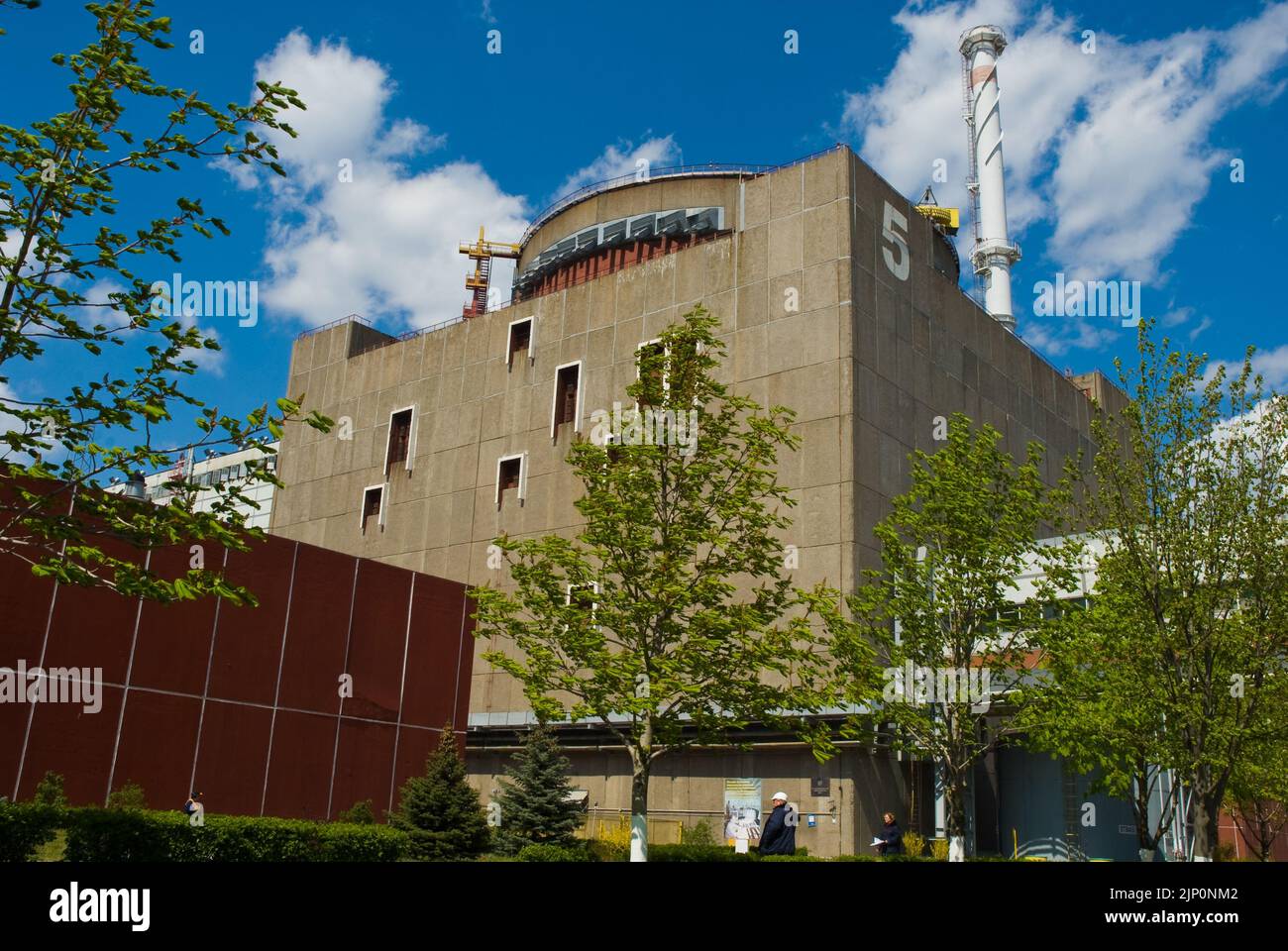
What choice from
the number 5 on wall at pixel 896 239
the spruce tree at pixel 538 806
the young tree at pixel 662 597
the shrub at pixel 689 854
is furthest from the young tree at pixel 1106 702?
the number 5 on wall at pixel 896 239

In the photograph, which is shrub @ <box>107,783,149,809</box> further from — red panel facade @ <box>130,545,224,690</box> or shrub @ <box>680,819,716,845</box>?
shrub @ <box>680,819,716,845</box>

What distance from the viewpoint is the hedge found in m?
18.3

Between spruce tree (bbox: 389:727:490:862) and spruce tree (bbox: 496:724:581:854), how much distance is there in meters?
1.66

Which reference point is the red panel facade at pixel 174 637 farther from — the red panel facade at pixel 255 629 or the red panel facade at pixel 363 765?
the red panel facade at pixel 363 765

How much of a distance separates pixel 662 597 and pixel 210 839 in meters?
10.2

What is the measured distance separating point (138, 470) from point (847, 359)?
3077cm

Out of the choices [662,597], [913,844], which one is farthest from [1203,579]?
[913,844]

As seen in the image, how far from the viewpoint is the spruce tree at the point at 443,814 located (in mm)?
27672

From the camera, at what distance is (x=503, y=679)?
48375mm

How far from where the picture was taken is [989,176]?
78438 millimetres

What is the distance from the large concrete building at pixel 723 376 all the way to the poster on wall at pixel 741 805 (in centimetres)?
45

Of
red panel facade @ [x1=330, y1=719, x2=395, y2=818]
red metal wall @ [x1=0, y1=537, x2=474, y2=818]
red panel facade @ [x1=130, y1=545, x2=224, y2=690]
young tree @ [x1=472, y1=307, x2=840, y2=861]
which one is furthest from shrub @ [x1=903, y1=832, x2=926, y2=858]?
red panel facade @ [x1=130, y1=545, x2=224, y2=690]

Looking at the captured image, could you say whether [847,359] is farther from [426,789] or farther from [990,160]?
[990,160]
